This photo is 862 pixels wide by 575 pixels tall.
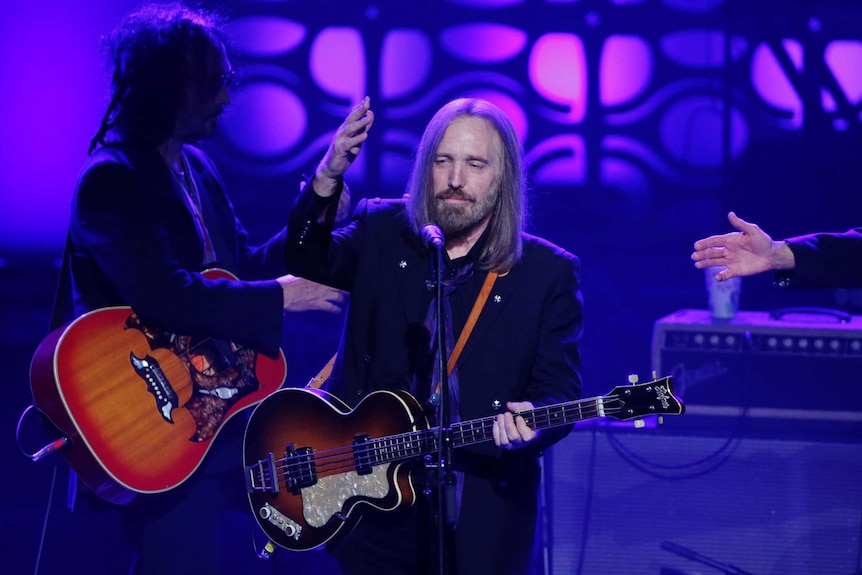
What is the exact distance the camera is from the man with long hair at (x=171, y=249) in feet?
11.1

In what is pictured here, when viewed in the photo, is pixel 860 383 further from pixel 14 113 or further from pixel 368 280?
pixel 14 113

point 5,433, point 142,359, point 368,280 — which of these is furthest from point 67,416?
point 5,433

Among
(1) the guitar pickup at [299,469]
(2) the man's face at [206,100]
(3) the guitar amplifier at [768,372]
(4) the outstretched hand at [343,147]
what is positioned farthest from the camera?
(3) the guitar amplifier at [768,372]

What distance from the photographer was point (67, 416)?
3184mm

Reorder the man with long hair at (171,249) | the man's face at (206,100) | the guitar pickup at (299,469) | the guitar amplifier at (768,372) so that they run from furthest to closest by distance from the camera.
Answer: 1. the guitar amplifier at (768,372)
2. the man's face at (206,100)
3. the man with long hair at (171,249)
4. the guitar pickup at (299,469)

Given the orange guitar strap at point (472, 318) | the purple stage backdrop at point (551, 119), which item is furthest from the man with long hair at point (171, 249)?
the purple stage backdrop at point (551, 119)

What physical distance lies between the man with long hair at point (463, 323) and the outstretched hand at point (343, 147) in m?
0.01

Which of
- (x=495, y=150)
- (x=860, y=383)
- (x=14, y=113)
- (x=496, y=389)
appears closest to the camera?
(x=496, y=389)

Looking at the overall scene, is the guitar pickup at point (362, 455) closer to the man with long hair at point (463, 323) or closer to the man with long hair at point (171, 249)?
the man with long hair at point (463, 323)

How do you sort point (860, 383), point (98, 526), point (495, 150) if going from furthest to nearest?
point (98, 526), point (860, 383), point (495, 150)

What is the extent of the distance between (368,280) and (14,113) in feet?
11.1

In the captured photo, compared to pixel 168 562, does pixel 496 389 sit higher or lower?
higher

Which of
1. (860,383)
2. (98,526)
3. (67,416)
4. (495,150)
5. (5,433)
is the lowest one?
(98,526)

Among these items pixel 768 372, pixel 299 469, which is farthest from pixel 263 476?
pixel 768 372
